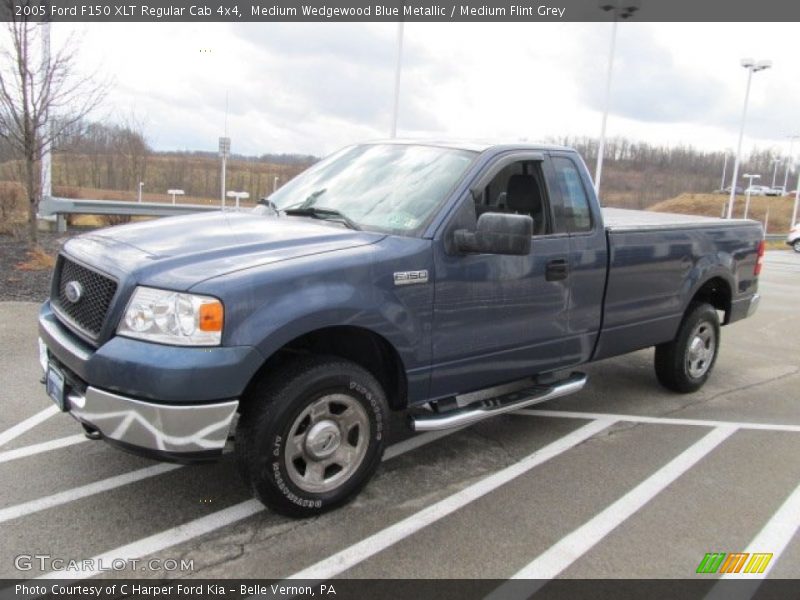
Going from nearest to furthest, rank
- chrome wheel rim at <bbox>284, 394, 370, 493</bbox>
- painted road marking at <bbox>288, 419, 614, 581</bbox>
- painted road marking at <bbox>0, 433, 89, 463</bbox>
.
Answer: painted road marking at <bbox>288, 419, 614, 581</bbox>, chrome wheel rim at <bbox>284, 394, 370, 493</bbox>, painted road marking at <bbox>0, 433, 89, 463</bbox>

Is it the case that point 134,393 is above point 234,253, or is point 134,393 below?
below

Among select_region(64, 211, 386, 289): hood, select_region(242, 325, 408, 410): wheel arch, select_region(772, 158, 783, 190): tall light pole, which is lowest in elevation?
select_region(242, 325, 408, 410): wheel arch

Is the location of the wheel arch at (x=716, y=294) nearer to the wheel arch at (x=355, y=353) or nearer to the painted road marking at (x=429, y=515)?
the painted road marking at (x=429, y=515)

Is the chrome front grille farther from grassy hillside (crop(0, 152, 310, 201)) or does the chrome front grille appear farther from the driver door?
grassy hillside (crop(0, 152, 310, 201))

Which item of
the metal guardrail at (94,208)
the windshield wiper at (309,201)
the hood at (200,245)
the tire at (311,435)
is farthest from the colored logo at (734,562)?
the metal guardrail at (94,208)

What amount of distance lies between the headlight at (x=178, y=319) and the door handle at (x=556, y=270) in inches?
88.1

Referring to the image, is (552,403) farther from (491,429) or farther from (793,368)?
(793,368)

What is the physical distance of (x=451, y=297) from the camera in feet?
12.7

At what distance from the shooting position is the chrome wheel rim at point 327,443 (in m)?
3.39

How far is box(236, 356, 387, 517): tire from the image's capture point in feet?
10.6

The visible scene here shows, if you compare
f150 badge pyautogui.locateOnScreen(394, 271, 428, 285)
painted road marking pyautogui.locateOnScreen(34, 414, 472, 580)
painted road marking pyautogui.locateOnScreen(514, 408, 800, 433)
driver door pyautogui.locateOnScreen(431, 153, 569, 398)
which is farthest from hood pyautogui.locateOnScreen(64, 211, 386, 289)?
painted road marking pyautogui.locateOnScreen(514, 408, 800, 433)

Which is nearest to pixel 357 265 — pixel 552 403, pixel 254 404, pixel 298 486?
pixel 254 404

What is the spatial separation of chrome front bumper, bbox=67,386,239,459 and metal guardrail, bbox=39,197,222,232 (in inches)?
381

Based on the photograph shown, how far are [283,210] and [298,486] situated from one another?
1845mm
